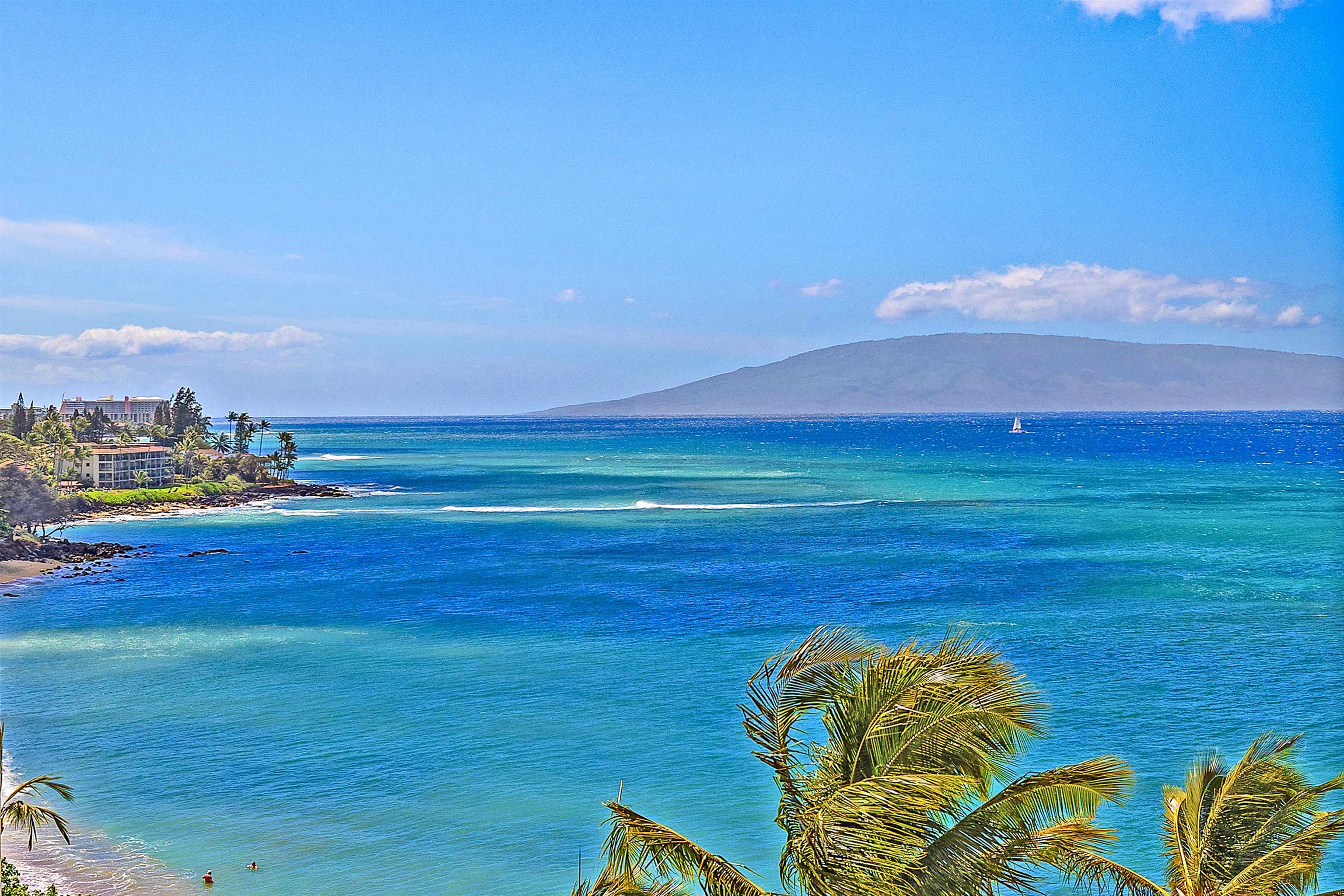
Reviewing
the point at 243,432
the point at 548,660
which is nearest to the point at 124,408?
the point at 243,432

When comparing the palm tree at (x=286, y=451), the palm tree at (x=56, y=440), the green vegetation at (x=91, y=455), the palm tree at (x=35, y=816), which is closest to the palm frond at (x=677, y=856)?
the palm tree at (x=35, y=816)

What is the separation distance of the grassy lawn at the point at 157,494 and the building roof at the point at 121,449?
435 cm

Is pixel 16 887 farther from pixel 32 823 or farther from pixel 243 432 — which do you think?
pixel 243 432

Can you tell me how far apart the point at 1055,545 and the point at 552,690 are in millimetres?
41900

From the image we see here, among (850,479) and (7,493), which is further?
(850,479)

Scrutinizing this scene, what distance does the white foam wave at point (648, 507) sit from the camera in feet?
300

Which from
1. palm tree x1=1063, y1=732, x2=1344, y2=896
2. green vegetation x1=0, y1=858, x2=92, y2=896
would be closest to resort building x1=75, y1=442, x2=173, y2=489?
green vegetation x1=0, y1=858, x2=92, y2=896

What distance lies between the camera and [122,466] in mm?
102750

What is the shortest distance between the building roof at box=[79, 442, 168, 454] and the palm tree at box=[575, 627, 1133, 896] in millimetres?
106508

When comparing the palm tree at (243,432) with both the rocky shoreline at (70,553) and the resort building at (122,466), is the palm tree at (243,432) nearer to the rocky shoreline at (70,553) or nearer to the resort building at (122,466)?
the resort building at (122,466)

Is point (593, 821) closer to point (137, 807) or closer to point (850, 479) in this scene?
point (137, 807)

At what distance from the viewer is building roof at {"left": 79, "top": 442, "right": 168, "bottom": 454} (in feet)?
335

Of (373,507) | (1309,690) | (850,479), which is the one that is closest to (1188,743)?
(1309,690)

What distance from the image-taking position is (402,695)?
33875 mm
